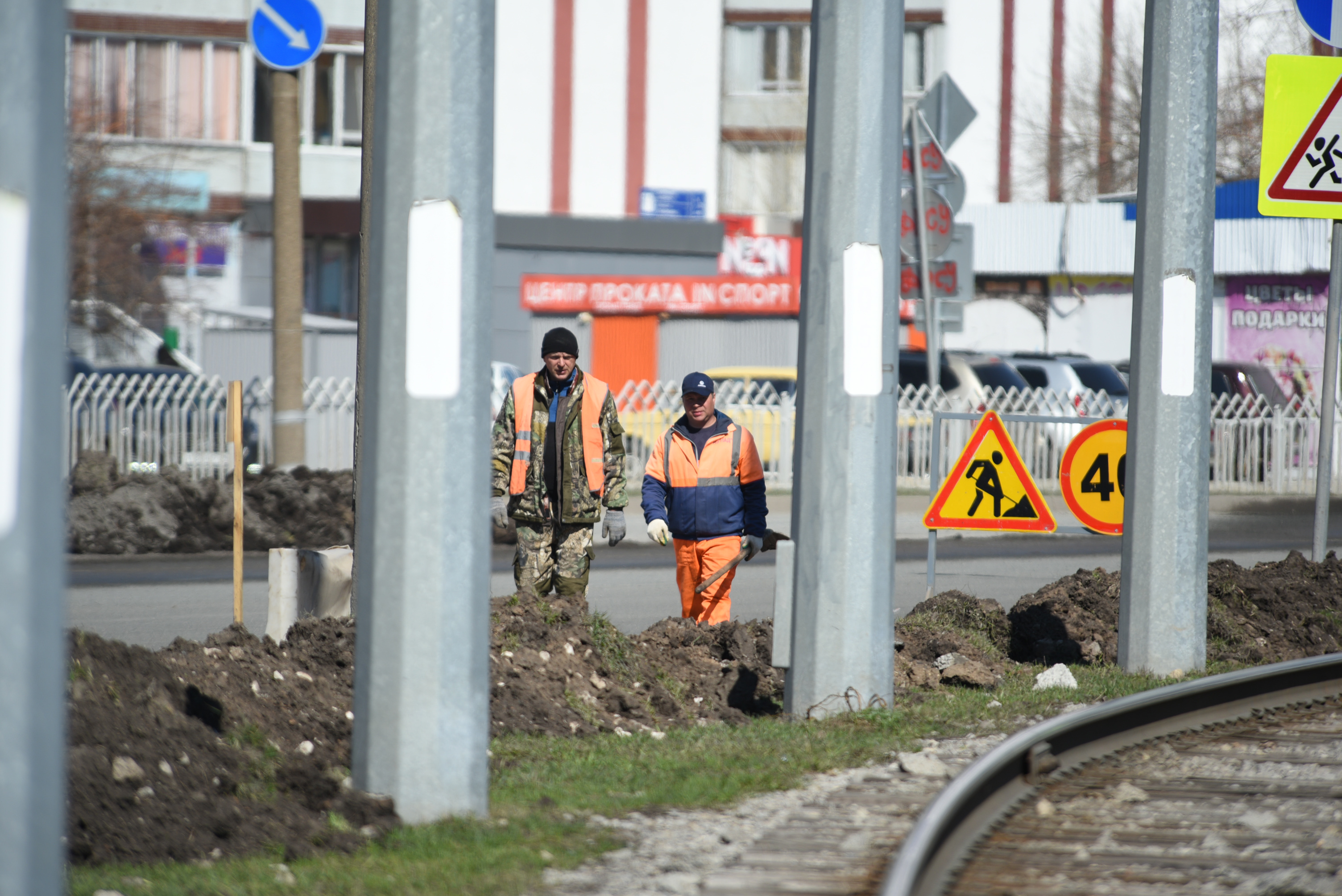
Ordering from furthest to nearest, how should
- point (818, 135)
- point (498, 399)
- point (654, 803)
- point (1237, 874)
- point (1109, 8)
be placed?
point (1109, 8) → point (498, 399) → point (818, 135) → point (654, 803) → point (1237, 874)

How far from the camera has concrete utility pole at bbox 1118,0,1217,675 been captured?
753 centimetres

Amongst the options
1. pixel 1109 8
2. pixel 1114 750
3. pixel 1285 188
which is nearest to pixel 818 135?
pixel 1114 750

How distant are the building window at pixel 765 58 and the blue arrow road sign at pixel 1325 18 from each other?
34.8 m

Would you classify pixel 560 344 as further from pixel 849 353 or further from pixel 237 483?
pixel 849 353

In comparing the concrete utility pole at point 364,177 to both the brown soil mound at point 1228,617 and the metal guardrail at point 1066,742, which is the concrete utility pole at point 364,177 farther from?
the brown soil mound at point 1228,617

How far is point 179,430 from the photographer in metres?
19.5

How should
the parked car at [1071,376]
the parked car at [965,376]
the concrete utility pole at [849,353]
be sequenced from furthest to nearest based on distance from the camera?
the parked car at [1071,376], the parked car at [965,376], the concrete utility pole at [849,353]

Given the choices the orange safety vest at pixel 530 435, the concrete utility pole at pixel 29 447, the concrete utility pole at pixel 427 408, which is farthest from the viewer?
the orange safety vest at pixel 530 435

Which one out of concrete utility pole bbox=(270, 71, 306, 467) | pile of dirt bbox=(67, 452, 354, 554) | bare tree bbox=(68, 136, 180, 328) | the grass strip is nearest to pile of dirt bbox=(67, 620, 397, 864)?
the grass strip

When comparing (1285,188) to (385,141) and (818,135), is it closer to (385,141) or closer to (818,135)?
(818,135)

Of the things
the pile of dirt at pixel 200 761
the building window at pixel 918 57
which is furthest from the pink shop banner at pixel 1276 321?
the pile of dirt at pixel 200 761

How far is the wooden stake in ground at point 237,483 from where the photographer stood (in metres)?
7.51

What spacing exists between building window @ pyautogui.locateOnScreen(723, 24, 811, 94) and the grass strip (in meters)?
37.4

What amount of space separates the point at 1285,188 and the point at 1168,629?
8.79 ft
